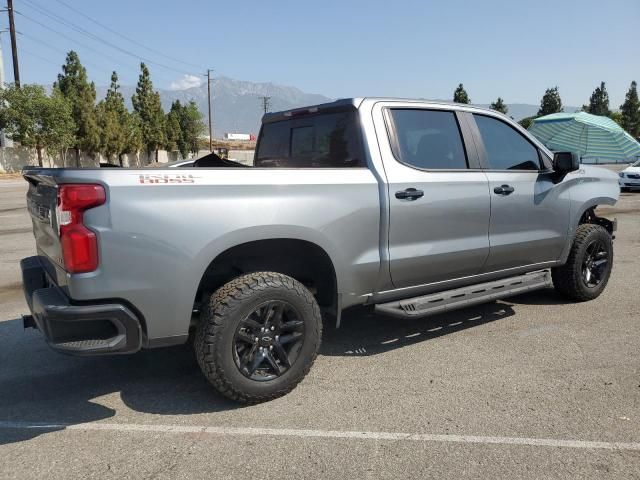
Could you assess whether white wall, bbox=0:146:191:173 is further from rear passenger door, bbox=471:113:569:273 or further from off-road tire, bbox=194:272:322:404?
off-road tire, bbox=194:272:322:404

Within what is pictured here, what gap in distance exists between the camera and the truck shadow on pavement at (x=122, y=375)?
3.44 meters

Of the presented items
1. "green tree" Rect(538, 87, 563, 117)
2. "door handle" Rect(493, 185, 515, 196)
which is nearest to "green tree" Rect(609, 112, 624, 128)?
"green tree" Rect(538, 87, 563, 117)

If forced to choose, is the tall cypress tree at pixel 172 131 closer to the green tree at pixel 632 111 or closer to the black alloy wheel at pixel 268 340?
the green tree at pixel 632 111

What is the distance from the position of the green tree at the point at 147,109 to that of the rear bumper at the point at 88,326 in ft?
176

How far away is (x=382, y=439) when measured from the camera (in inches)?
120

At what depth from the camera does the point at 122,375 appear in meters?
4.02

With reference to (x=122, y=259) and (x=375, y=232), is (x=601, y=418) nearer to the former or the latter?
(x=375, y=232)

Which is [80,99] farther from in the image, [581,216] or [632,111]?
[632,111]

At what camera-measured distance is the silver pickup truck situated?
2.99m

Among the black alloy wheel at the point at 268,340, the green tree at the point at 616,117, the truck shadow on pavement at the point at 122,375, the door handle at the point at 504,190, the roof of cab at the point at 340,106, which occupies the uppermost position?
the green tree at the point at 616,117

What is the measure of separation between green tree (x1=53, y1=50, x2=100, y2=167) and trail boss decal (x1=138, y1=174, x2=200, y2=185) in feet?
140

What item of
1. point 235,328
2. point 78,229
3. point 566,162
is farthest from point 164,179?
point 566,162

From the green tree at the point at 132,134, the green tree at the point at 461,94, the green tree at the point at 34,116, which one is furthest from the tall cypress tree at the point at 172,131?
the green tree at the point at 461,94

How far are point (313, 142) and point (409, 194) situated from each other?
3.23 feet
